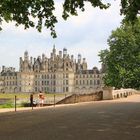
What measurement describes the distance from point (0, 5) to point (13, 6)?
0.77m

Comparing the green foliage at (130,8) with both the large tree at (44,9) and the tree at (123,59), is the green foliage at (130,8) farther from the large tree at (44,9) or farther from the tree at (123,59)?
the tree at (123,59)

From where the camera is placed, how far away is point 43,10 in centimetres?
2295

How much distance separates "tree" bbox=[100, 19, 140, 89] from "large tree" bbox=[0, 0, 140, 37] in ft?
164

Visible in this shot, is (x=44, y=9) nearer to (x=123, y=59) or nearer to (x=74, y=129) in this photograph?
(x=74, y=129)

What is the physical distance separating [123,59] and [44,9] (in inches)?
2131

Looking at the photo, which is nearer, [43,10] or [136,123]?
[136,123]

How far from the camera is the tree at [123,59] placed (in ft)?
241

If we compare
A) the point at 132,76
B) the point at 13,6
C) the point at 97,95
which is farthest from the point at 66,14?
the point at 132,76

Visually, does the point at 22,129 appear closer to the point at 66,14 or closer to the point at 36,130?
the point at 36,130

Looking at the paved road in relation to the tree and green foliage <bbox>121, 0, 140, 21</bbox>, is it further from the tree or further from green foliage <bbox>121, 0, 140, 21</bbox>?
the tree

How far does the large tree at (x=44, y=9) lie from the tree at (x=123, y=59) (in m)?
50.0

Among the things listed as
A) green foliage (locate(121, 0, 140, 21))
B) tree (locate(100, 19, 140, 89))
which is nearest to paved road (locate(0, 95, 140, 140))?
green foliage (locate(121, 0, 140, 21))

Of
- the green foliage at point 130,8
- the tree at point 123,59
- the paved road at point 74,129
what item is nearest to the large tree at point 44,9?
the green foliage at point 130,8

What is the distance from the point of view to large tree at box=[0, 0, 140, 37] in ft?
72.7
